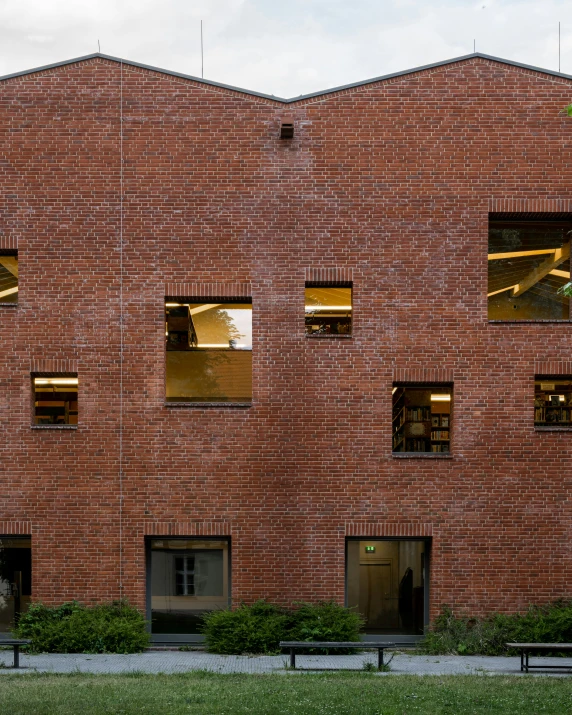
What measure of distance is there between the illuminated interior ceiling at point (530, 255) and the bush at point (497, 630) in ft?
20.3

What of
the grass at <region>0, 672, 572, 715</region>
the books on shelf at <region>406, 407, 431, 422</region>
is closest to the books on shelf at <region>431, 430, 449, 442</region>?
the books on shelf at <region>406, 407, 431, 422</region>

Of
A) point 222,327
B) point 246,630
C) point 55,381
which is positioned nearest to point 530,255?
point 222,327

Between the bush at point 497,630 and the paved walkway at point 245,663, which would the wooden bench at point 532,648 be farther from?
the bush at point 497,630

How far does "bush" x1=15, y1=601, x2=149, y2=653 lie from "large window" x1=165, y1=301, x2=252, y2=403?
14.1 feet

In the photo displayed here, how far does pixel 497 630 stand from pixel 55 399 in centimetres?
962

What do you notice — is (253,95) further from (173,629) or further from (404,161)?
(173,629)

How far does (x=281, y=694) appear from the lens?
41.2 feet

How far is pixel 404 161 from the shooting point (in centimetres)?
1812

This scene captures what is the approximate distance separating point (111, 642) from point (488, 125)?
12.4m

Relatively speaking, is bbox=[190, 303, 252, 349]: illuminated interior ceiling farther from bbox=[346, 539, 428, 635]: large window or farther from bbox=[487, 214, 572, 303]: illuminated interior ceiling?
bbox=[487, 214, 572, 303]: illuminated interior ceiling

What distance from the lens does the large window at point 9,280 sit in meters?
18.2

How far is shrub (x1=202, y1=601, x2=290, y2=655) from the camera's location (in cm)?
1662

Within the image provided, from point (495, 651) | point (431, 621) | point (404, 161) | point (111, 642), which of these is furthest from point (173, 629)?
point (404, 161)

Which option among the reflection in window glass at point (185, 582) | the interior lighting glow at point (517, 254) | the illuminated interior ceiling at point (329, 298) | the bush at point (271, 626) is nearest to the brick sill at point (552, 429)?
the interior lighting glow at point (517, 254)
